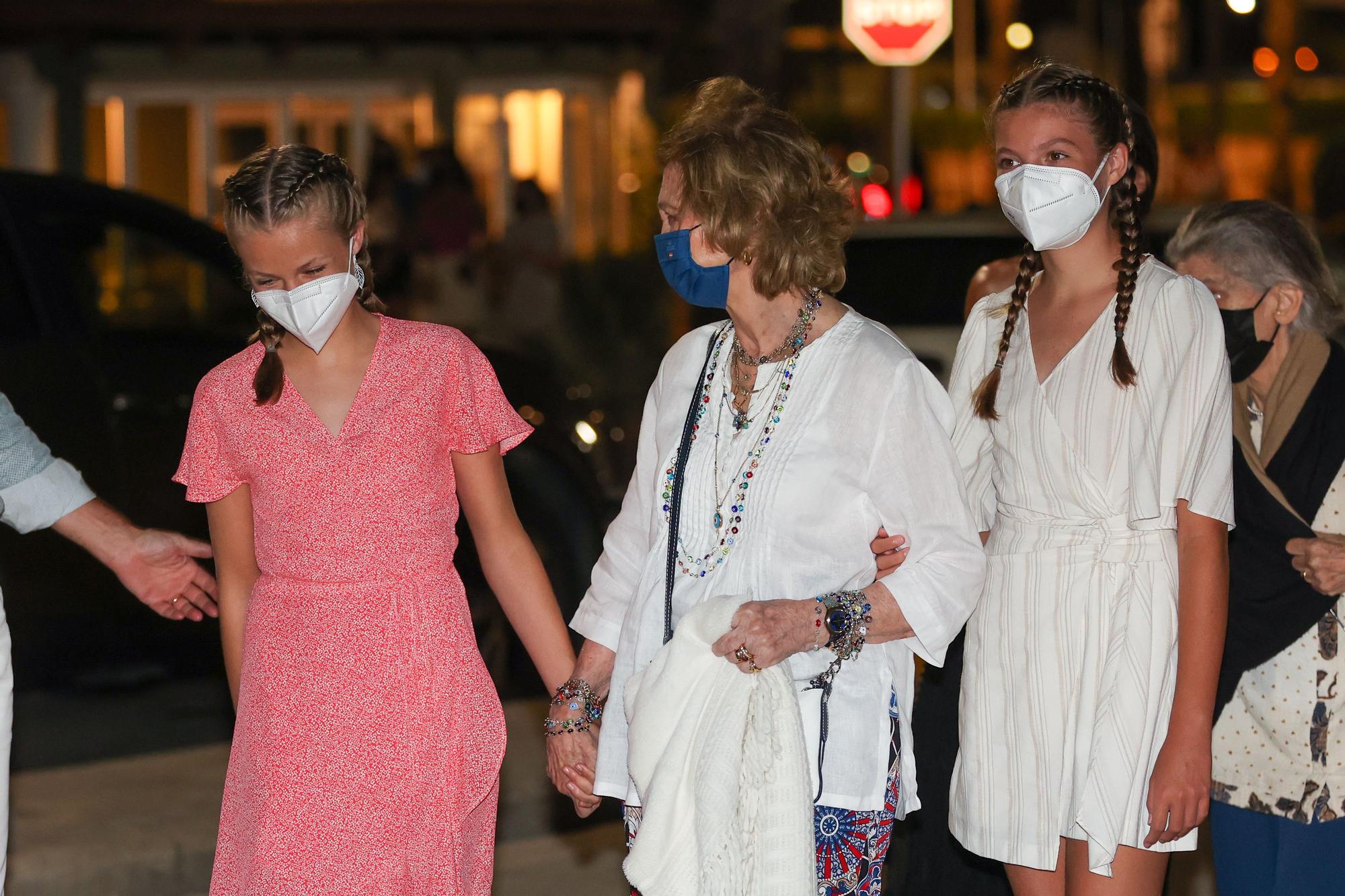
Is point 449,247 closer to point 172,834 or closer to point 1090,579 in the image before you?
point 172,834

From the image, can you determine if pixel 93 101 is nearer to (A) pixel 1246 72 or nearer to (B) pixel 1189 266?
(B) pixel 1189 266

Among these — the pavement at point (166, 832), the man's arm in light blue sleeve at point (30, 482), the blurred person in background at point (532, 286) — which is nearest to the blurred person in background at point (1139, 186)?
the man's arm in light blue sleeve at point (30, 482)

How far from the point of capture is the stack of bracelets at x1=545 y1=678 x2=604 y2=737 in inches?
123

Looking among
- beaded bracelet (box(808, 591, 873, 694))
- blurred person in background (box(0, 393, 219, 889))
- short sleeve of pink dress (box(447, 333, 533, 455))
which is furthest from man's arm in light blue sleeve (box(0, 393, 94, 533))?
beaded bracelet (box(808, 591, 873, 694))

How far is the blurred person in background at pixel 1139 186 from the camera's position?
365 cm

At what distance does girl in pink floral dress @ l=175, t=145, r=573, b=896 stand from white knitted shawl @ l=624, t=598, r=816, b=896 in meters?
0.51

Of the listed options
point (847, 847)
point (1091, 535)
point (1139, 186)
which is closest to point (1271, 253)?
point (1139, 186)

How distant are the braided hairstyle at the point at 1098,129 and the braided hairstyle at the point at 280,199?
1.26m

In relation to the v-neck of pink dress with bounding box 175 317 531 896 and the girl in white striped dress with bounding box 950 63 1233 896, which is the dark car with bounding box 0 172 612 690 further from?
the girl in white striped dress with bounding box 950 63 1233 896

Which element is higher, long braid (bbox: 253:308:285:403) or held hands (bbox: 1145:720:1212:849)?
long braid (bbox: 253:308:285:403)

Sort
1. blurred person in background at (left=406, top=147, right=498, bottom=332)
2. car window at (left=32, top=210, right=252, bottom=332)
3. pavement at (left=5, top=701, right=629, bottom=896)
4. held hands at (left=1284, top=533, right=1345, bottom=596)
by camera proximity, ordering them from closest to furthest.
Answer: held hands at (left=1284, top=533, right=1345, bottom=596)
pavement at (left=5, top=701, right=629, bottom=896)
car window at (left=32, top=210, right=252, bottom=332)
blurred person in background at (left=406, top=147, right=498, bottom=332)

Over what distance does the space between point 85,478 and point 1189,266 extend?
3810mm


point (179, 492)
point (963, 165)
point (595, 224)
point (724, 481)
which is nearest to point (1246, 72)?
point (963, 165)

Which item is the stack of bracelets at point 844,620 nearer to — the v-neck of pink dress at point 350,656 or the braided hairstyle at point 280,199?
the v-neck of pink dress at point 350,656
